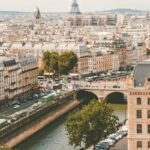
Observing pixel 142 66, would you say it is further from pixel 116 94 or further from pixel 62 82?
pixel 62 82

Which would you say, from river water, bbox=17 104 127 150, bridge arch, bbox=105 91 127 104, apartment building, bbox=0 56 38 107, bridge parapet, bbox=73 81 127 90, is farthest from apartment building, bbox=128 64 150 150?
bridge arch, bbox=105 91 127 104

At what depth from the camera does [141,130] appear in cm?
3812

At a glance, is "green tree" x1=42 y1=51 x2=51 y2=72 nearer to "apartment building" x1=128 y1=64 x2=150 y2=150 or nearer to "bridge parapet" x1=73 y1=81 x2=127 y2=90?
"bridge parapet" x1=73 y1=81 x2=127 y2=90

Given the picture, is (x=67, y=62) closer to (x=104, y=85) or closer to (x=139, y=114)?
(x=104, y=85)

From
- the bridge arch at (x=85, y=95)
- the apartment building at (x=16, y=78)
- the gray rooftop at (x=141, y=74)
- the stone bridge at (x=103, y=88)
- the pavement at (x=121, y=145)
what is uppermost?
the gray rooftop at (x=141, y=74)

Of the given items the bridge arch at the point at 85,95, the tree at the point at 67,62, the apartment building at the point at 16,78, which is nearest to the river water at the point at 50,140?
the apartment building at the point at 16,78

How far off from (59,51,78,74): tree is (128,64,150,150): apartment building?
5134cm

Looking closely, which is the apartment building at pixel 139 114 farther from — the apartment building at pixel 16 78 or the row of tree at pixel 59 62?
the row of tree at pixel 59 62

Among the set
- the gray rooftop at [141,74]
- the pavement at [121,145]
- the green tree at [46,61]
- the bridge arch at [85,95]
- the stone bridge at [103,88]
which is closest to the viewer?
the gray rooftop at [141,74]

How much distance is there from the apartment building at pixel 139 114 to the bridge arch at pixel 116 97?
34.5 m

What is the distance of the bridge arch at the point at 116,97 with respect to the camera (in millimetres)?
73369

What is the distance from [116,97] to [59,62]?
16.7m

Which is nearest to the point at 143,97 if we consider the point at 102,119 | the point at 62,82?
the point at 102,119

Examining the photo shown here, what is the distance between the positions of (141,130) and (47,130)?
816 inches
